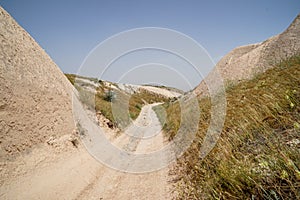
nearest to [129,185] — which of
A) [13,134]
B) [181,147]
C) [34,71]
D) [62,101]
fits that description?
[181,147]

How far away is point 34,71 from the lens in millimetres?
8789

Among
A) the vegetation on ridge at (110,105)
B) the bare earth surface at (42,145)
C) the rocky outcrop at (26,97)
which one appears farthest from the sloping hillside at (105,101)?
the rocky outcrop at (26,97)

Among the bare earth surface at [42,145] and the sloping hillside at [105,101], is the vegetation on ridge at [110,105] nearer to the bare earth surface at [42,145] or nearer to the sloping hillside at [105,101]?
the sloping hillside at [105,101]

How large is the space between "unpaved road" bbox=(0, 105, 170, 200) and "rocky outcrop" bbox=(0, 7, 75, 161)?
80 centimetres

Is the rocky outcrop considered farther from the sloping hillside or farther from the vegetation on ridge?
the sloping hillside

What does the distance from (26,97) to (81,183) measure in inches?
164

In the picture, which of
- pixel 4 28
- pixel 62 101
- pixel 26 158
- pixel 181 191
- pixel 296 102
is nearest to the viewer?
pixel 296 102

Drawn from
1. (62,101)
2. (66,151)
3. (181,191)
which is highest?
(62,101)

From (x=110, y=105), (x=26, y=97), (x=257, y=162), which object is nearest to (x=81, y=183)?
(x=26, y=97)

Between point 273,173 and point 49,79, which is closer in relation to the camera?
point 273,173

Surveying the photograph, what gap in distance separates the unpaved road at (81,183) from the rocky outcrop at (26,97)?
0.80 metres

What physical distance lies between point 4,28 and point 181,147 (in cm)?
936

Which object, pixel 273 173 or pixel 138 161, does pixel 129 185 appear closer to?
pixel 138 161

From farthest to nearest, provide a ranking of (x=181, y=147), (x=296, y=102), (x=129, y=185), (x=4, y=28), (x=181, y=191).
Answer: (x=4, y=28), (x=181, y=147), (x=129, y=185), (x=181, y=191), (x=296, y=102)
